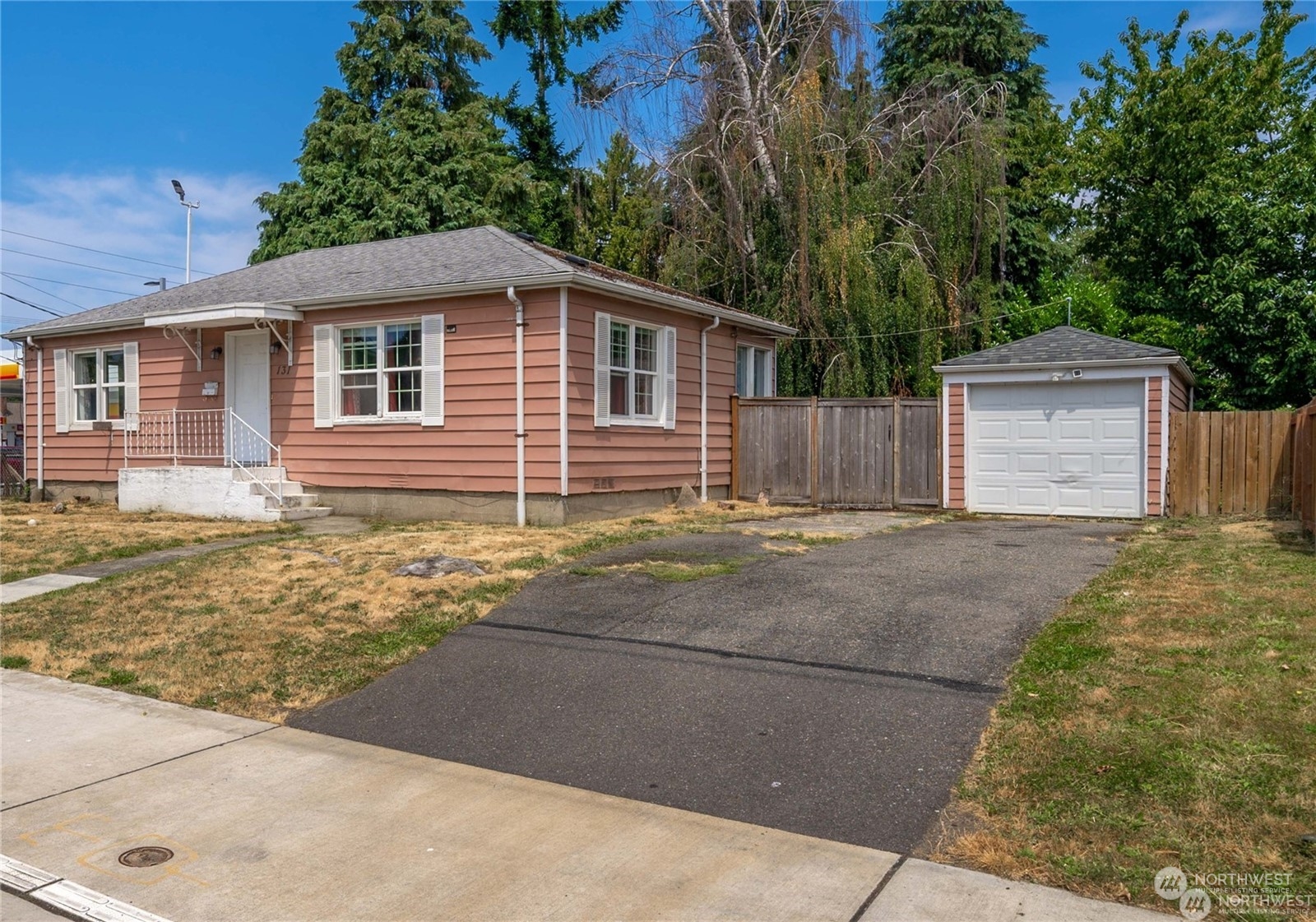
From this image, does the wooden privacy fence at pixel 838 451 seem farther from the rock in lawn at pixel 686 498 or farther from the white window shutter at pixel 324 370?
the white window shutter at pixel 324 370

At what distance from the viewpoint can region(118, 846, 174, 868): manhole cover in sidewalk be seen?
4000 millimetres

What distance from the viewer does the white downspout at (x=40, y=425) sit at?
18.2 meters

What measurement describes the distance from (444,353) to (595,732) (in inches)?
366

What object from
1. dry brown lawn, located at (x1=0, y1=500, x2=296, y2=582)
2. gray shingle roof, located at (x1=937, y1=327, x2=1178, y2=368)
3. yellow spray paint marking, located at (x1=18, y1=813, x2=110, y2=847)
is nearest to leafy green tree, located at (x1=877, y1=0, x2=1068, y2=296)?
gray shingle roof, located at (x1=937, y1=327, x2=1178, y2=368)

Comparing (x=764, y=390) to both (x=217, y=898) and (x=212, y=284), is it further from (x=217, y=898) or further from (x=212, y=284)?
(x=217, y=898)

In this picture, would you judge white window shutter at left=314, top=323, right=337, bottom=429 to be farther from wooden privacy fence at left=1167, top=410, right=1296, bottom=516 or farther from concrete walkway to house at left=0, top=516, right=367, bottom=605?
wooden privacy fence at left=1167, top=410, right=1296, bottom=516

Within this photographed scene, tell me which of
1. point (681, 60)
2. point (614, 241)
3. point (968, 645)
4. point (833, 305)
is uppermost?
point (681, 60)

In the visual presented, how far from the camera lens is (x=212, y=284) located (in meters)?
18.0

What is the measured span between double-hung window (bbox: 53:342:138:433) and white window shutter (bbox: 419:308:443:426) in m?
6.32

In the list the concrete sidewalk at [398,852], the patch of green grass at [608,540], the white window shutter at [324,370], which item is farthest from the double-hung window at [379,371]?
the concrete sidewalk at [398,852]

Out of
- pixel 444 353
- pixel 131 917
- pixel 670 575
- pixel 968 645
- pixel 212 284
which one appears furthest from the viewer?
pixel 212 284

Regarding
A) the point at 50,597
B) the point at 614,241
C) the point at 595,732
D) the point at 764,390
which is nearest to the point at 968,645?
the point at 595,732

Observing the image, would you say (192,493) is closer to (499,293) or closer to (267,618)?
(499,293)

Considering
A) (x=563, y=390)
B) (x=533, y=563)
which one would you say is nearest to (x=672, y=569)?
(x=533, y=563)
